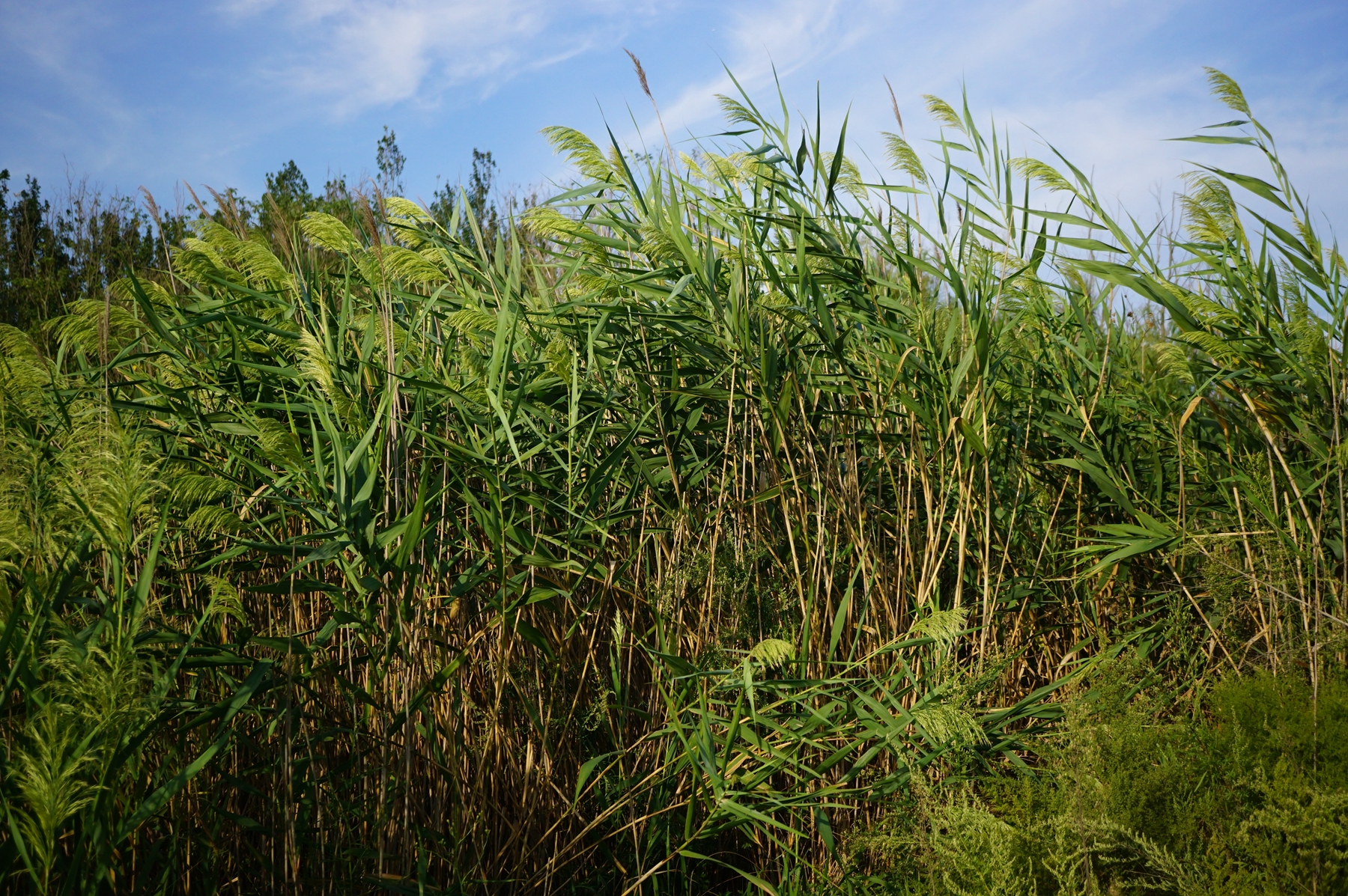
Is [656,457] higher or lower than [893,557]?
higher

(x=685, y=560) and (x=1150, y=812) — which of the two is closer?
(x=1150, y=812)

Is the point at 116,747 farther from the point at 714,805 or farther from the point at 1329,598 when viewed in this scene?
→ the point at 1329,598

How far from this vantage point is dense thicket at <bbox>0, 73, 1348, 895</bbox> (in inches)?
74.2

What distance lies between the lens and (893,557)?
2.87m

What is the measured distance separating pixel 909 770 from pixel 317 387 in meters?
2.01

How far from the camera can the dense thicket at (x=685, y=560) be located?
1.88m

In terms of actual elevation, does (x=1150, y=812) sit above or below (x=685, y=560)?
below

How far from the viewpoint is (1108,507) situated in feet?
10.2

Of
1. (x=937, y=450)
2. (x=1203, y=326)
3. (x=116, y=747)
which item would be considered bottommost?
(x=116, y=747)

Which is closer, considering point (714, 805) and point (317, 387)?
point (714, 805)

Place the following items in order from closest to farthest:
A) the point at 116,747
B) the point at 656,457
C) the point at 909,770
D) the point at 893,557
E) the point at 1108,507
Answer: the point at 116,747, the point at 909,770, the point at 656,457, the point at 893,557, the point at 1108,507

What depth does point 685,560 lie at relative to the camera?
97.5 inches

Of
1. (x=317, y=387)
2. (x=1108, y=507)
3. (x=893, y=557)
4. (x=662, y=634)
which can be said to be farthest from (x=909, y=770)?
(x=317, y=387)

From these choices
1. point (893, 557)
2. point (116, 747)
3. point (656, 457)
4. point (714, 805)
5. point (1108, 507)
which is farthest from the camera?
point (1108, 507)
